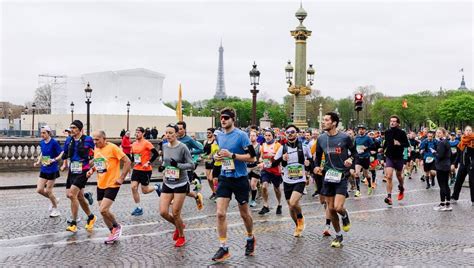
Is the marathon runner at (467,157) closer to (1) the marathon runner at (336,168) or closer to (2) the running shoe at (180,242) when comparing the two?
(1) the marathon runner at (336,168)

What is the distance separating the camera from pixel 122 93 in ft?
291

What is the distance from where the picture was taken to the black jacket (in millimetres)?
15000

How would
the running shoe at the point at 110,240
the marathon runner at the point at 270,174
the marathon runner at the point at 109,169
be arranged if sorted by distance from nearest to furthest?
the running shoe at the point at 110,240, the marathon runner at the point at 109,169, the marathon runner at the point at 270,174

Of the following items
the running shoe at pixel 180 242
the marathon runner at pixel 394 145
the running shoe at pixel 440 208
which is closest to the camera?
the running shoe at pixel 180 242

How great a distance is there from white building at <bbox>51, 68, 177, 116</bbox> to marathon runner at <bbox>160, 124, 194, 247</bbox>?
74.9 metres

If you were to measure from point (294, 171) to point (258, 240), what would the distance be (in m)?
1.47

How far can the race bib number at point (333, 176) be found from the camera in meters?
9.76

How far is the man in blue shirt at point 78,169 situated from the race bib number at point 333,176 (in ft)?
15.0

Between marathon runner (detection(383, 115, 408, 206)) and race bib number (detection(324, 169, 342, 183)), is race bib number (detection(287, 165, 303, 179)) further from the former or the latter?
marathon runner (detection(383, 115, 408, 206))

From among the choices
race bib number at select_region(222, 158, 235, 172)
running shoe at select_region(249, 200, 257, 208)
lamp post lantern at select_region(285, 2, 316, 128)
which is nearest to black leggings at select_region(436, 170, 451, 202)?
running shoe at select_region(249, 200, 257, 208)

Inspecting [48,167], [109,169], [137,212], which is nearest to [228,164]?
[109,169]

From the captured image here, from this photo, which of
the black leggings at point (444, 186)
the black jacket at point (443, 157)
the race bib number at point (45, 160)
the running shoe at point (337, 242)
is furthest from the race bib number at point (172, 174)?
the black jacket at point (443, 157)

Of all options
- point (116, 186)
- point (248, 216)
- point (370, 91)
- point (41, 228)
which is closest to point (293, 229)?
point (248, 216)

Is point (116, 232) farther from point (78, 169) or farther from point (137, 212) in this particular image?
point (137, 212)
